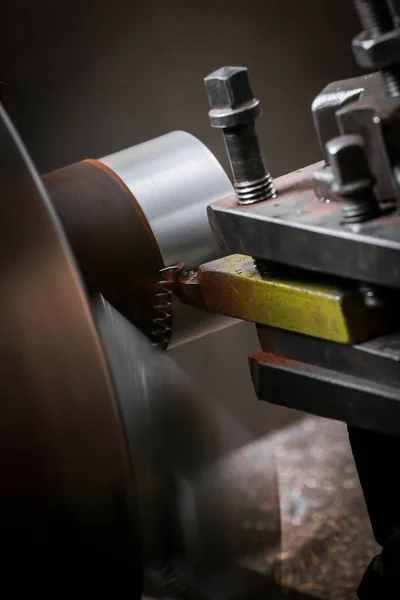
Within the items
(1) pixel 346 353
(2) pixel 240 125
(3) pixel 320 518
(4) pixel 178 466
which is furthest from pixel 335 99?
(3) pixel 320 518

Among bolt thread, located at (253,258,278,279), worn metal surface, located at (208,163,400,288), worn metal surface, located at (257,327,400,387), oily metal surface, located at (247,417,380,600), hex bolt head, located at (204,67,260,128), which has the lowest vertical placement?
oily metal surface, located at (247,417,380,600)

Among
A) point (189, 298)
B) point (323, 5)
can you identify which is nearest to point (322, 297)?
point (189, 298)

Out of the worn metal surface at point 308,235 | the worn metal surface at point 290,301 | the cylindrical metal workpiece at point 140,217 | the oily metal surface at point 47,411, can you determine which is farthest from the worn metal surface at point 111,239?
the oily metal surface at point 47,411

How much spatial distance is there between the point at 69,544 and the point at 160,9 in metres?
0.89

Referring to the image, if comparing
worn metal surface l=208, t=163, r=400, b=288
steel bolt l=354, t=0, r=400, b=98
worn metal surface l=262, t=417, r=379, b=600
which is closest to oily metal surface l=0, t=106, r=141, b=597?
worn metal surface l=208, t=163, r=400, b=288

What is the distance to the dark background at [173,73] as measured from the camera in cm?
127

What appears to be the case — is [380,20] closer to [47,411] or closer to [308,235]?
[308,235]

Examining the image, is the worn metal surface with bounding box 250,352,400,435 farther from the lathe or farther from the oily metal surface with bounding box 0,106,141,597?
the oily metal surface with bounding box 0,106,141,597

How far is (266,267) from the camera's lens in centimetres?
83

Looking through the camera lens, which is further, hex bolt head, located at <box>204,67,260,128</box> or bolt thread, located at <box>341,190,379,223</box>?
hex bolt head, located at <box>204,67,260,128</box>

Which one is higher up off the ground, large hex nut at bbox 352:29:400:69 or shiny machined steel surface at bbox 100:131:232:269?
large hex nut at bbox 352:29:400:69

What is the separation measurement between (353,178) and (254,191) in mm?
147

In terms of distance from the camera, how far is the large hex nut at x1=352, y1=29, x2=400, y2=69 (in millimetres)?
689

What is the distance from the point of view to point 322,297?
29.7 inches
